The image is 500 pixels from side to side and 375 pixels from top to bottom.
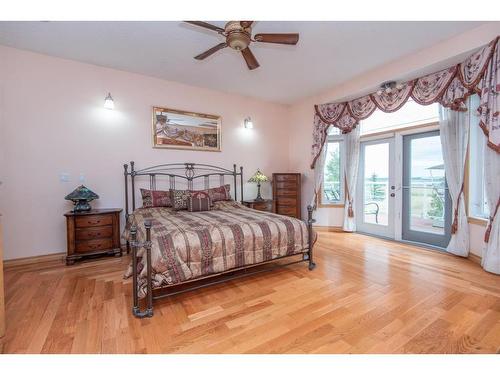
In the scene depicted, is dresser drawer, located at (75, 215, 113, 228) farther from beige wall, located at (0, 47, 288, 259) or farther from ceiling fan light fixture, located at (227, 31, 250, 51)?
ceiling fan light fixture, located at (227, 31, 250, 51)

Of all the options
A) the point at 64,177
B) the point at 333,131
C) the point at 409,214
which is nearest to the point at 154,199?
the point at 64,177

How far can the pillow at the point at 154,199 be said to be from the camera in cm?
359

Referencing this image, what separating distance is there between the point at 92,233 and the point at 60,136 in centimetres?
148

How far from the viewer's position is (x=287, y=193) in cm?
498

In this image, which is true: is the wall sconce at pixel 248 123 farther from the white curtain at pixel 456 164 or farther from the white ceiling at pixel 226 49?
the white curtain at pixel 456 164

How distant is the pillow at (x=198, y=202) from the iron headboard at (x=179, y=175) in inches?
30.5

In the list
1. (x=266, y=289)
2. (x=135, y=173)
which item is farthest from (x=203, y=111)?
(x=266, y=289)

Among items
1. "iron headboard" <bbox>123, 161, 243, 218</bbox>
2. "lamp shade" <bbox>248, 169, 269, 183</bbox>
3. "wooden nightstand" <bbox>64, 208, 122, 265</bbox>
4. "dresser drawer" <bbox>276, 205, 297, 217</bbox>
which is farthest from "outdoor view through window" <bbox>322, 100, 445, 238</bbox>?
"wooden nightstand" <bbox>64, 208, 122, 265</bbox>

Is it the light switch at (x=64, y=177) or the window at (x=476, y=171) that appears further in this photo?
the light switch at (x=64, y=177)

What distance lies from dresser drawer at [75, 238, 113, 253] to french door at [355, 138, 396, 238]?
14.6 ft

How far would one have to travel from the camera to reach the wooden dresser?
495 centimetres

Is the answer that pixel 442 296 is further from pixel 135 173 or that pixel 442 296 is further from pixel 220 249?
pixel 135 173

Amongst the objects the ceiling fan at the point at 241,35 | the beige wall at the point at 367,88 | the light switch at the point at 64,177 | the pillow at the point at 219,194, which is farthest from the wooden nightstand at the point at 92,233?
the beige wall at the point at 367,88
